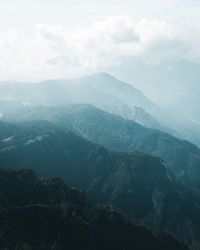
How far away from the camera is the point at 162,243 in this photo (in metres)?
191

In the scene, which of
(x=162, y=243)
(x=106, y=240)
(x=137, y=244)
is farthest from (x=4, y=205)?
(x=162, y=243)

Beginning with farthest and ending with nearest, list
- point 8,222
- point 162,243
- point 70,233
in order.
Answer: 1. point 162,243
2. point 70,233
3. point 8,222

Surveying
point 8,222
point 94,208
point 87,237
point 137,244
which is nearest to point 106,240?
point 87,237

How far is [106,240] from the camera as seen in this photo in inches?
6403

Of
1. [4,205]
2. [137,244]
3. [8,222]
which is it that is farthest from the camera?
[137,244]

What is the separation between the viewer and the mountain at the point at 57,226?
14138cm

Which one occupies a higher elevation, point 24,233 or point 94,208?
point 24,233

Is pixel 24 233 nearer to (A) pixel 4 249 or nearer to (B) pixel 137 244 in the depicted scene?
(A) pixel 4 249

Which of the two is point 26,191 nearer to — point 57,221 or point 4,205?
point 4,205

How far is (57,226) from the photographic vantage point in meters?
155

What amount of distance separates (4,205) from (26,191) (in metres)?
27.4

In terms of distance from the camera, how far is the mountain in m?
141

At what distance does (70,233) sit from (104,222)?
1263 inches

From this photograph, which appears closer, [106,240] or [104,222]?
[106,240]
